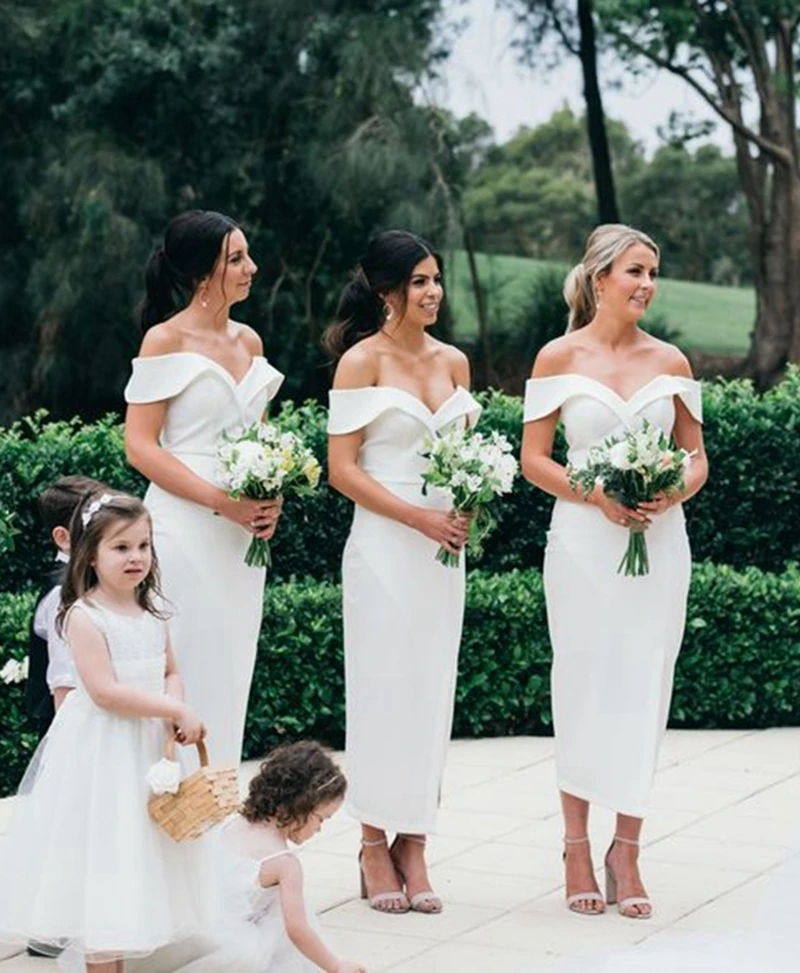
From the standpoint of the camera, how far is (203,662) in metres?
5.81

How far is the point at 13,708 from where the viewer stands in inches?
323

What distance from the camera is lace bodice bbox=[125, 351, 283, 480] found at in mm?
5859

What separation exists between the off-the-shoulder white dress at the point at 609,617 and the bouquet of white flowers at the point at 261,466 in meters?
0.87

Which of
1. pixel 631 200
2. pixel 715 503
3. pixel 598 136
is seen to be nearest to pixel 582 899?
pixel 715 503

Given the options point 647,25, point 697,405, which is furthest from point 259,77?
point 697,405

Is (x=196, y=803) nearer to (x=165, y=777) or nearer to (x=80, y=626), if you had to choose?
(x=165, y=777)

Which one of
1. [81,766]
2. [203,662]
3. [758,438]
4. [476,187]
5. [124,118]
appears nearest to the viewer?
[81,766]

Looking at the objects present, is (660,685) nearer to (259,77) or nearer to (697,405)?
(697,405)

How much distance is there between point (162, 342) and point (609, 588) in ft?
5.13

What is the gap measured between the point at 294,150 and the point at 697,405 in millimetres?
16840

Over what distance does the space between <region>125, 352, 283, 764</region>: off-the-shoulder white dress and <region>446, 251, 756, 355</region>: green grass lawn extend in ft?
52.9

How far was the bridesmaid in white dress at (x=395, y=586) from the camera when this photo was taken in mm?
6145

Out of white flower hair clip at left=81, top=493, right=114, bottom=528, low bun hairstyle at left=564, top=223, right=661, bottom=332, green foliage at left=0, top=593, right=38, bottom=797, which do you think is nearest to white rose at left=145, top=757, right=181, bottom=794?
white flower hair clip at left=81, top=493, right=114, bottom=528

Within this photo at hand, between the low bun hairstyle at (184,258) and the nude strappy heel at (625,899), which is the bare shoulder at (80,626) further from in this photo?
the nude strappy heel at (625,899)
